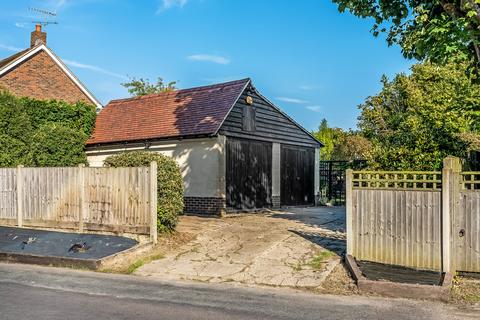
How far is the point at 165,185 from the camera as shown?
1187cm

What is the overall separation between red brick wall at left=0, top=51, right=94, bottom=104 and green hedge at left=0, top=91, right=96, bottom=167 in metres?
5.71

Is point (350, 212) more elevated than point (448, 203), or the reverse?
point (448, 203)

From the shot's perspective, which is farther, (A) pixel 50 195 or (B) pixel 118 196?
(A) pixel 50 195

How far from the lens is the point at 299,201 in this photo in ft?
70.3

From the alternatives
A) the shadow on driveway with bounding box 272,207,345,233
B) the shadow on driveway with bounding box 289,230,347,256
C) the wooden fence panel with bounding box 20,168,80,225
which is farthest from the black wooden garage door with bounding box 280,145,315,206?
the wooden fence panel with bounding box 20,168,80,225

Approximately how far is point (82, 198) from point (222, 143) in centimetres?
588

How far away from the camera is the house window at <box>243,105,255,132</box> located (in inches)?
713

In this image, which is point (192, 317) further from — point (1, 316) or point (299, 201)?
point (299, 201)

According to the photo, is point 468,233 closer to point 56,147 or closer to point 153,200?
point 153,200

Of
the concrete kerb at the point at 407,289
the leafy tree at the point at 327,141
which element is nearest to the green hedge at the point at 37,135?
the concrete kerb at the point at 407,289

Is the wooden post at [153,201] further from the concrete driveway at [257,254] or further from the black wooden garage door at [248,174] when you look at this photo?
the black wooden garage door at [248,174]

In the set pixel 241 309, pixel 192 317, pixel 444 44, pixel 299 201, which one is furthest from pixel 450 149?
pixel 299 201

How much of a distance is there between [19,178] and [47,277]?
595cm

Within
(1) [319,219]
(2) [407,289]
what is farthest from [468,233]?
(1) [319,219]
